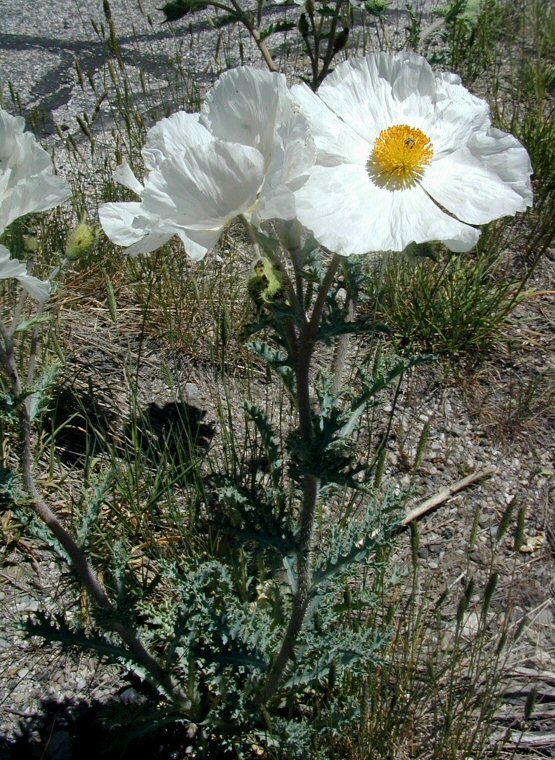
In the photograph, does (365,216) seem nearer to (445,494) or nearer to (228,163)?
(228,163)

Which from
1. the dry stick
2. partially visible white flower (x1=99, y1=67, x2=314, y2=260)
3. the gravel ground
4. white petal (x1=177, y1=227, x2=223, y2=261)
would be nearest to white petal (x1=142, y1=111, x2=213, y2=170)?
partially visible white flower (x1=99, y1=67, x2=314, y2=260)

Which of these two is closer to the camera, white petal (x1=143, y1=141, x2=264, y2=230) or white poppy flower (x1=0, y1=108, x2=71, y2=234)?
white petal (x1=143, y1=141, x2=264, y2=230)

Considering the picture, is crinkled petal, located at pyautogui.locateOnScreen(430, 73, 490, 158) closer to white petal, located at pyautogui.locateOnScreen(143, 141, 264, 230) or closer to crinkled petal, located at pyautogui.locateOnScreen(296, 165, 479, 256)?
crinkled petal, located at pyautogui.locateOnScreen(296, 165, 479, 256)

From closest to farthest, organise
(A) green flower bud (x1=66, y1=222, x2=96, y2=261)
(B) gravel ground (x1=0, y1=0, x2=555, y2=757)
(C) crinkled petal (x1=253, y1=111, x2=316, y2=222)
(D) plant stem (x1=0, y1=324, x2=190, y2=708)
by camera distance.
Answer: (C) crinkled petal (x1=253, y1=111, x2=316, y2=222) → (D) plant stem (x1=0, y1=324, x2=190, y2=708) → (A) green flower bud (x1=66, y1=222, x2=96, y2=261) → (B) gravel ground (x1=0, y1=0, x2=555, y2=757)

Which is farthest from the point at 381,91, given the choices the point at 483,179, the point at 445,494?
the point at 445,494

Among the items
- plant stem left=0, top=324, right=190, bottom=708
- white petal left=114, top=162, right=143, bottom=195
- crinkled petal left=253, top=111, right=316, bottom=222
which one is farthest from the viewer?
plant stem left=0, top=324, right=190, bottom=708

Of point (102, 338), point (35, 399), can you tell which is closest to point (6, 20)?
point (102, 338)
